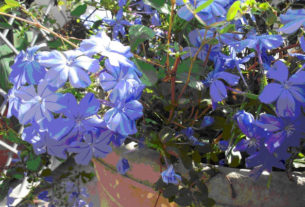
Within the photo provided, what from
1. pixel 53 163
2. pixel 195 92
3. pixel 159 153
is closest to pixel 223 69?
pixel 195 92

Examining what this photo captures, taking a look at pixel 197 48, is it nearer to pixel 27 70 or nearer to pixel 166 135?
pixel 166 135

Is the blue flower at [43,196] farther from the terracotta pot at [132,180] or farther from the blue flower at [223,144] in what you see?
the blue flower at [223,144]

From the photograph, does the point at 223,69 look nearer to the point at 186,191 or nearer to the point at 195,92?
the point at 195,92

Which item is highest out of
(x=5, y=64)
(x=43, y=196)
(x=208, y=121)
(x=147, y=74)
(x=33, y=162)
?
(x=147, y=74)

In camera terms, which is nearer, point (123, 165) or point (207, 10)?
point (207, 10)

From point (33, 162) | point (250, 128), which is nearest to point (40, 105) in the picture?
point (250, 128)

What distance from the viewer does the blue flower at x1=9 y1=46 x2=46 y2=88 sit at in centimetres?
43

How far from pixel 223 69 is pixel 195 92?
6 cm

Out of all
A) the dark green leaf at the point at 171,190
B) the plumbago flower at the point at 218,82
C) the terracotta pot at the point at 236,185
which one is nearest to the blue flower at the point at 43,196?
the terracotta pot at the point at 236,185

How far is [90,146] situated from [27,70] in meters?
0.13

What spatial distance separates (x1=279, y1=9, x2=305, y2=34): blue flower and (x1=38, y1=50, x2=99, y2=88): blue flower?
0.21 m

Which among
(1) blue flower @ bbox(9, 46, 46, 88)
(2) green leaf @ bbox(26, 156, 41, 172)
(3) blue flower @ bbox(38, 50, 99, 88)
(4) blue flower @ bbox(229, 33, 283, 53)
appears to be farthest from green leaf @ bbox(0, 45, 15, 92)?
(4) blue flower @ bbox(229, 33, 283, 53)

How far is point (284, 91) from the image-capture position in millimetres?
371

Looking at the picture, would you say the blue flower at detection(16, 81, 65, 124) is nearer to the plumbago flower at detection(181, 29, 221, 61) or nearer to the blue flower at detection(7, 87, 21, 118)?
the blue flower at detection(7, 87, 21, 118)
